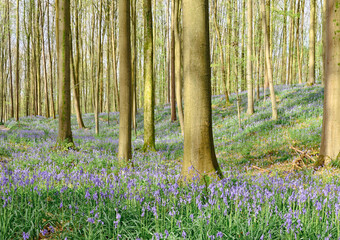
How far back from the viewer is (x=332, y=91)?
6.70 meters

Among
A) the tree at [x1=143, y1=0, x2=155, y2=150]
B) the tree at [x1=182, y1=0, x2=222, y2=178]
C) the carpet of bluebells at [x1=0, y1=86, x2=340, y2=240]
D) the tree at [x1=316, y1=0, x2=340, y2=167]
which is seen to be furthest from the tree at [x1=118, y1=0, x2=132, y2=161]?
the tree at [x1=316, y1=0, x2=340, y2=167]

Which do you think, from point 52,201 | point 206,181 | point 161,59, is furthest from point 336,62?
point 161,59

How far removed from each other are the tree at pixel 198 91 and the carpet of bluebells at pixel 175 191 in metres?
0.51

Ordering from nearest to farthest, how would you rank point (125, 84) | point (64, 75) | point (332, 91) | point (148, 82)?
point (332, 91), point (125, 84), point (64, 75), point (148, 82)

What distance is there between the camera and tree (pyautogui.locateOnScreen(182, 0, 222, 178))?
4.86m

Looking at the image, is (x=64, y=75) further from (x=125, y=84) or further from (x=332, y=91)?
(x=332, y=91)

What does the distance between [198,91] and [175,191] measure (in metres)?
1.97

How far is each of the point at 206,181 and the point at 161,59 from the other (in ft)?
137

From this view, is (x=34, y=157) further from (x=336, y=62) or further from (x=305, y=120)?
(x=305, y=120)

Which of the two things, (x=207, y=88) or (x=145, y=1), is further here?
(x=145, y=1)

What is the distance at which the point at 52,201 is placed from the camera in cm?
380

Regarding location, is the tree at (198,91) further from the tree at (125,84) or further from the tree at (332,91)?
the tree at (332,91)

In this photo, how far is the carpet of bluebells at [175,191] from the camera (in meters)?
2.88

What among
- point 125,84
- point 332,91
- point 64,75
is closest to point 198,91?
point 125,84
